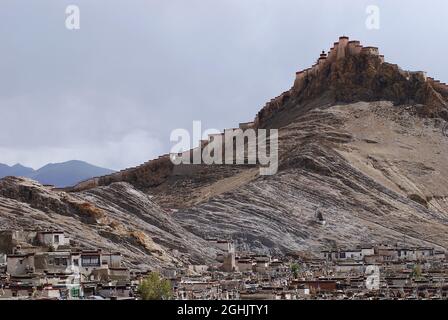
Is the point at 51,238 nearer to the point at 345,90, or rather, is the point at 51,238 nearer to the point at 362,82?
the point at 345,90

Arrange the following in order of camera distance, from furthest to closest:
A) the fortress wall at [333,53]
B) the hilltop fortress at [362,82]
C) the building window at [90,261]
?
the fortress wall at [333,53], the hilltop fortress at [362,82], the building window at [90,261]

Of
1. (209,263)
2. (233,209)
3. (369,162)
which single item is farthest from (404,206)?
(209,263)

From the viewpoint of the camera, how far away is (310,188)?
96.7 metres

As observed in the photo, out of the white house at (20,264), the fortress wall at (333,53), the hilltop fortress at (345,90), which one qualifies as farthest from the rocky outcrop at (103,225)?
the fortress wall at (333,53)

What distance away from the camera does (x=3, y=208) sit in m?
61.9

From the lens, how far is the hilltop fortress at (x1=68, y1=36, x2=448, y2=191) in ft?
411

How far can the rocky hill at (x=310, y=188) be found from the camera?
65812mm

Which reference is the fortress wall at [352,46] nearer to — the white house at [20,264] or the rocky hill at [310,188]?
the rocky hill at [310,188]

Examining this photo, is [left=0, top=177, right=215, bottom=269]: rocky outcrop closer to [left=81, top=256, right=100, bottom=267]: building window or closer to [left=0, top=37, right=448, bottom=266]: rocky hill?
[left=0, top=37, right=448, bottom=266]: rocky hill

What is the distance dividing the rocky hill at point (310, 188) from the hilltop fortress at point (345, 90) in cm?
17

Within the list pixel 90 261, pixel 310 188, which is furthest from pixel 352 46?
pixel 90 261
